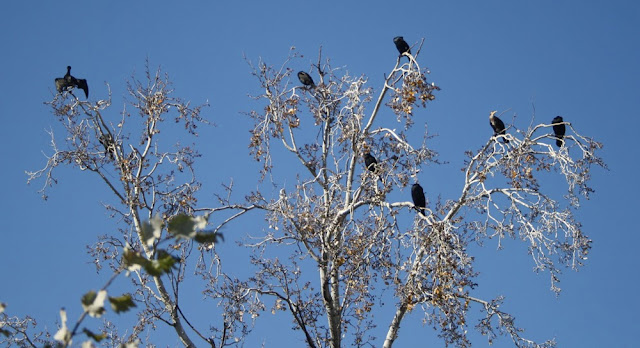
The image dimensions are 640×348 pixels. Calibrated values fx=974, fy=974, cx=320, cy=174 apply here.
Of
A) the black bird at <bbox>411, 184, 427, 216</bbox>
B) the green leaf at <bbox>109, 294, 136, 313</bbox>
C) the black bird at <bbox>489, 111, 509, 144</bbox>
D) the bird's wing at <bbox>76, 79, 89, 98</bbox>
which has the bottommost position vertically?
the green leaf at <bbox>109, 294, 136, 313</bbox>

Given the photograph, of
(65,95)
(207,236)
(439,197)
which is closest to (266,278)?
(439,197)

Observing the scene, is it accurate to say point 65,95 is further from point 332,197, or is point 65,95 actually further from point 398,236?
point 398,236

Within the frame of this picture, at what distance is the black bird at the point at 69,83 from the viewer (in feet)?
39.1

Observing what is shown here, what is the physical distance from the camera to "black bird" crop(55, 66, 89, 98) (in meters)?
11.9

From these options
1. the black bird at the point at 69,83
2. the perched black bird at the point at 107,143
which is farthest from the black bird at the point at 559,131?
the black bird at the point at 69,83

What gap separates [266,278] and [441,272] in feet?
6.67

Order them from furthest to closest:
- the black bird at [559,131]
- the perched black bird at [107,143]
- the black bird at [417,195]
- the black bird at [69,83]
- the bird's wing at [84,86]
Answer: the bird's wing at [84,86] → the black bird at [69,83] → the perched black bird at [107,143] → the black bird at [417,195] → the black bird at [559,131]

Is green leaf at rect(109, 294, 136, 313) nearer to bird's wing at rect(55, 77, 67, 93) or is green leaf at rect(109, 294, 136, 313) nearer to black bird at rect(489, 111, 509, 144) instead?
black bird at rect(489, 111, 509, 144)

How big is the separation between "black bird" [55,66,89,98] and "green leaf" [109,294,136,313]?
29.8 feet

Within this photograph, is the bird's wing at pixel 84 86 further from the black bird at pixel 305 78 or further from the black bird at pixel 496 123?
the black bird at pixel 496 123

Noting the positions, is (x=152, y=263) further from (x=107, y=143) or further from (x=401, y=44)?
(x=401, y=44)

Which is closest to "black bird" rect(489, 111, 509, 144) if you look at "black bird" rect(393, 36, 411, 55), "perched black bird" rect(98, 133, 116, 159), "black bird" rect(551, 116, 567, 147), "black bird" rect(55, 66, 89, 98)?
"black bird" rect(551, 116, 567, 147)

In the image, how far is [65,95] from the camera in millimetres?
11078

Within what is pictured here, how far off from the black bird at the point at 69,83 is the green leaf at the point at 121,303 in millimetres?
9077
